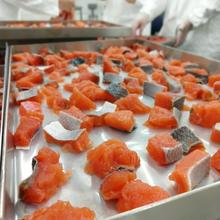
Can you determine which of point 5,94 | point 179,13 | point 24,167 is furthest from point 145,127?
point 179,13

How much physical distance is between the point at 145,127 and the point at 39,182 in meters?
0.51

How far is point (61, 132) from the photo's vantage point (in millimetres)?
1007

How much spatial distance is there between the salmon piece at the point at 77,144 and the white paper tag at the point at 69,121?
0.06m

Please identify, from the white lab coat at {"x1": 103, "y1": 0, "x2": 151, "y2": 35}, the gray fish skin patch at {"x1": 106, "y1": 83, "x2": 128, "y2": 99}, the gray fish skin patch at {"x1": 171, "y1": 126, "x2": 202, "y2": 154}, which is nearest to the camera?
the gray fish skin patch at {"x1": 171, "y1": 126, "x2": 202, "y2": 154}

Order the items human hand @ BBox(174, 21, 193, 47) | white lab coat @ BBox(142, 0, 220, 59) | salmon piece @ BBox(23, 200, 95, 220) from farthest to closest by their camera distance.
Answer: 1. human hand @ BBox(174, 21, 193, 47)
2. white lab coat @ BBox(142, 0, 220, 59)
3. salmon piece @ BBox(23, 200, 95, 220)

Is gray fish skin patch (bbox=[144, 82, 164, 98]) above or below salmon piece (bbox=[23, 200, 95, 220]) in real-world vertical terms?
below

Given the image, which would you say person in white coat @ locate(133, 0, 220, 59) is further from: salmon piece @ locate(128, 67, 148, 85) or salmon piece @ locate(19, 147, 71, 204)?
salmon piece @ locate(19, 147, 71, 204)

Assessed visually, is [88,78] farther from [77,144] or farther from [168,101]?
[77,144]

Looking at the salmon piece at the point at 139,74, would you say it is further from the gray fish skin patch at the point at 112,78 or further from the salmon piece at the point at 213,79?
the salmon piece at the point at 213,79

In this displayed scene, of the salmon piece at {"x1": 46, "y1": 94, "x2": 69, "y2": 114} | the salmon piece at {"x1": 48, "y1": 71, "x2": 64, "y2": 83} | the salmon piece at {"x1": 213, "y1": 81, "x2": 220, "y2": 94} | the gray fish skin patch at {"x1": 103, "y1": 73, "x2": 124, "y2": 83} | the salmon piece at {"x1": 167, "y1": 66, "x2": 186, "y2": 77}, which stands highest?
the salmon piece at {"x1": 213, "y1": 81, "x2": 220, "y2": 94}

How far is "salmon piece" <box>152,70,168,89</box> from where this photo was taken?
1517 mm

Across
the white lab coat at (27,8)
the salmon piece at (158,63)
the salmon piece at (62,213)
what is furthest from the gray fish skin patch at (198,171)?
the white lab coat at (27,8)

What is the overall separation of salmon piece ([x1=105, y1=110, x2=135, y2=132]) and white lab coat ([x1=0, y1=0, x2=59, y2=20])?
2642 millimetres

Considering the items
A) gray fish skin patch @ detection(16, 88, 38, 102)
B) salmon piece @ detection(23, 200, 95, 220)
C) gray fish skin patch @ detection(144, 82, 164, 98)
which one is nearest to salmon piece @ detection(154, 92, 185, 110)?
gray fish skin patch @ detection(144, 82, 164, 98)
